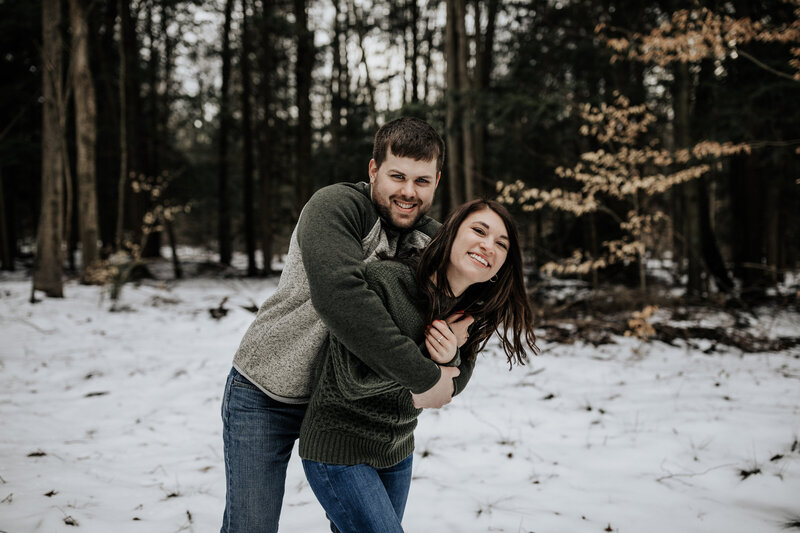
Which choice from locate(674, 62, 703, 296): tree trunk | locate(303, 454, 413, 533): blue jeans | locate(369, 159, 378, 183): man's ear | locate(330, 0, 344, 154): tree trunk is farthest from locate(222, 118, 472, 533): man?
locate(330, 0, 344, 154): tree trunk

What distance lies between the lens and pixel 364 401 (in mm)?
1534

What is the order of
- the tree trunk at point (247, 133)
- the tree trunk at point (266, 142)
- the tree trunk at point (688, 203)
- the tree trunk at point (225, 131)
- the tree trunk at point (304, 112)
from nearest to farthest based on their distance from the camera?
the tree trunk at point (688, 203), the tree trunk at point (304, 112), the tree trunk at point (266, 142), the tree trunk at point (247, 133), the tree trunk at point (225, 131)

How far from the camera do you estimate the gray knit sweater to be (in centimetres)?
A: 130

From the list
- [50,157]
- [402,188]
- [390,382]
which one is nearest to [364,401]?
[390,382]

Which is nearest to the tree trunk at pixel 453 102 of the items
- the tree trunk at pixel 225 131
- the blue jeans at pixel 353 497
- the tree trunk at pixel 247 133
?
the blue jeans at pixel 353 497

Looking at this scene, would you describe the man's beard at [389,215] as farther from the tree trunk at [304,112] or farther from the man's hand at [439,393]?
the tree trunk at [304,112]

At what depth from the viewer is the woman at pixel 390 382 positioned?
4.76ft

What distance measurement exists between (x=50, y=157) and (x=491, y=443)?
30.5ft

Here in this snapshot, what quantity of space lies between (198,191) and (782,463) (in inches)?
762

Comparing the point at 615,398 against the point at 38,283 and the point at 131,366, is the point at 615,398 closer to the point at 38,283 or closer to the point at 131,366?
the point at 131,366

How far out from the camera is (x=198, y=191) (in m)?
18.8

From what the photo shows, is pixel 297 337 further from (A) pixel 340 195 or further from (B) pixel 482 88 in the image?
(B) pixel 482 88

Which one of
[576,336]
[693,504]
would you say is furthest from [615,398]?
[576,336]

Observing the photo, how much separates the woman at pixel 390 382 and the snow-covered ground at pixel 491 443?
151 cm
